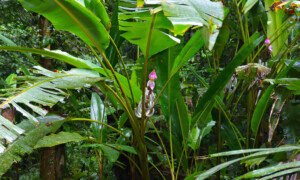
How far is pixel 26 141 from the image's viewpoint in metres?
1.03

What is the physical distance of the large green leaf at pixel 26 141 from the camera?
92 centimetres

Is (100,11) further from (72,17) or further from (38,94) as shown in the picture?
(38,94)

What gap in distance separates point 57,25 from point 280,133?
1914 millimetres

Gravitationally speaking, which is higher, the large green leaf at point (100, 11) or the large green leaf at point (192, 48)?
the large green leaf at point (100, 11)

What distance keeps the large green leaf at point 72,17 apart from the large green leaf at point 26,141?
0.38m

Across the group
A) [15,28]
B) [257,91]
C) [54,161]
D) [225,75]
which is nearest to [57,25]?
[225,75]

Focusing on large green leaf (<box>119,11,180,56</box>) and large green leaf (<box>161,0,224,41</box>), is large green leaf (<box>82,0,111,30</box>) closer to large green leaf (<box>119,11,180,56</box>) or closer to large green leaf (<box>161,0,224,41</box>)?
large green leaf (<box>119,11,180,56</box>)

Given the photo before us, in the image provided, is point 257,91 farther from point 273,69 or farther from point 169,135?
point 169,135

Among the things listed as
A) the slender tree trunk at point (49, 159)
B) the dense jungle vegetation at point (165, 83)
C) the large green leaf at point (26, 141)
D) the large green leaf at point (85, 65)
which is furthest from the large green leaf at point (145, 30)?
the slender tree trunk at point (49, 159)

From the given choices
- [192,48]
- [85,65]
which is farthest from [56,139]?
[192,48]

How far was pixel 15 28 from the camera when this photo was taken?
9.00 ft

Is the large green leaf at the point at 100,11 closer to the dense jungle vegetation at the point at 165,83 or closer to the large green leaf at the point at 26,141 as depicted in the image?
the dense jungle vegetation at the point at 165,83

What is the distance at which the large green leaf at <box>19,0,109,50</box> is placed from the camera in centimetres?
103

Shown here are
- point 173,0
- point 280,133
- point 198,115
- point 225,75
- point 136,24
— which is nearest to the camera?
point 173,0
